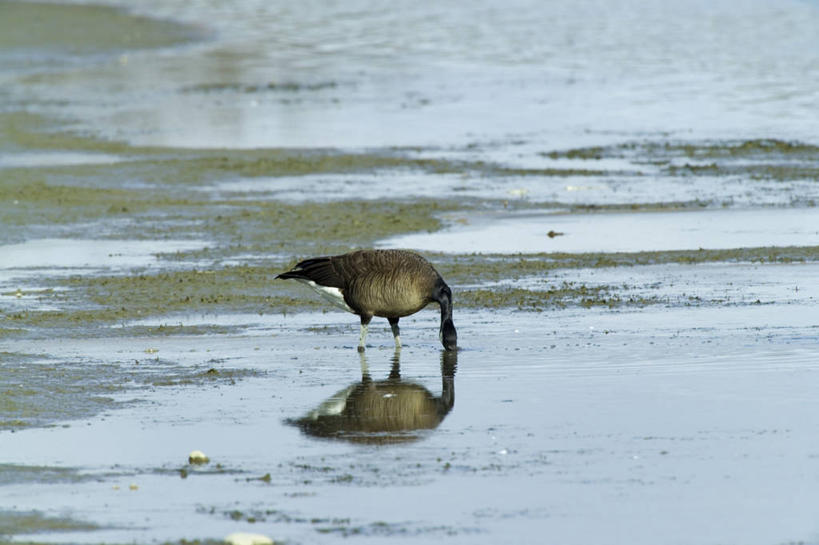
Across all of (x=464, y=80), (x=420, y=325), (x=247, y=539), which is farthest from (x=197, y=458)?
(x=464, y=80)

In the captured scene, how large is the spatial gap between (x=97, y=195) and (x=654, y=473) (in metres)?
12.1

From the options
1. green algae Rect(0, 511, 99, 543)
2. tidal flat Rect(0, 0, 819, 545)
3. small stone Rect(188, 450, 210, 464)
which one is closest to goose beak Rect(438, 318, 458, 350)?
tidal flat Rect(0, 0, 819, 545)

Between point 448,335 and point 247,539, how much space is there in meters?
4.22

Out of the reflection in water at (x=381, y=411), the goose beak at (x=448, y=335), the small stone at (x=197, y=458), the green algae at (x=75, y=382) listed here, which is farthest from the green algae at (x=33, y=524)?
the goose beak at (x=448, y=335)

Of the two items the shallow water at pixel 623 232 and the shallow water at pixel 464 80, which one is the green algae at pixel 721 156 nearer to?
the shallow water at pixel 464 80

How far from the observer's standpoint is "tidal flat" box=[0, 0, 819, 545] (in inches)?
290

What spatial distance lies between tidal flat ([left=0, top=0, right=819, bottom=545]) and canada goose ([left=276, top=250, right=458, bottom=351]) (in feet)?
0.94

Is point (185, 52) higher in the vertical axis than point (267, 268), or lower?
higher

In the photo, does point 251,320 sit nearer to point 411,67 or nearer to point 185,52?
point 411,67

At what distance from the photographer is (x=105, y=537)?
6.83 metres

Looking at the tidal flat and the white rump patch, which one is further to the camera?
the white rump patch

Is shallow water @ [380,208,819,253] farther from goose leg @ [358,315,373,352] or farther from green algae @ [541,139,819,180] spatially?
goose leg @ [358,315,373,352]

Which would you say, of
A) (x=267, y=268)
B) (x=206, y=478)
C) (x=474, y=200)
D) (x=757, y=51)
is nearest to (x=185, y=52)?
(x=757, y=51)

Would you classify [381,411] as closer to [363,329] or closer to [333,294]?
[363,329]
